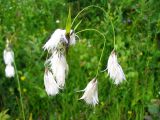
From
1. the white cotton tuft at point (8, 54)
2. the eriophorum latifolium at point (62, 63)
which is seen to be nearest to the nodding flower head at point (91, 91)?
the eriophorum latifolium at point (62, 63)

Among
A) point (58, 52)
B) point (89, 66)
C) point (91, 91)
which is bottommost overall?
point (91, 91)

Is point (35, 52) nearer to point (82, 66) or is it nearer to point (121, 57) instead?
point (82, 66)

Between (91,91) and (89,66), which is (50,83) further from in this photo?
(89,66)

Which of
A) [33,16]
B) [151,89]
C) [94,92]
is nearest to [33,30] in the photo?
[33,16]

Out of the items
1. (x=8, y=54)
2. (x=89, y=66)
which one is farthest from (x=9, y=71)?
(x=89, y=66)

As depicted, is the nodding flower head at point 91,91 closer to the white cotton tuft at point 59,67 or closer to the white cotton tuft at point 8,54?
the white cotton tuft at point 59,67

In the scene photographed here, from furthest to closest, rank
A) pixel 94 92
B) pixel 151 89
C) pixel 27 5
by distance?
pixel 27 5 → pixel 151 89 → pixel 94 92
